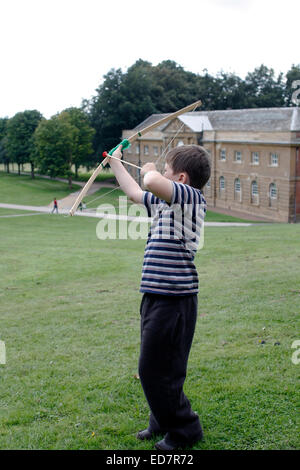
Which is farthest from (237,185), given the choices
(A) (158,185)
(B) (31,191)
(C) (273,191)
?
(A) (158,185)

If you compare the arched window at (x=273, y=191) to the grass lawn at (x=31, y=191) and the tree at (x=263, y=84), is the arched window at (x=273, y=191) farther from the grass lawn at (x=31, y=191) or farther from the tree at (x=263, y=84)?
the tree at (x=263, y=84)

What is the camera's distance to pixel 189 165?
11.9 feet

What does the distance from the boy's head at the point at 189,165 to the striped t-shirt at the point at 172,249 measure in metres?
0.11

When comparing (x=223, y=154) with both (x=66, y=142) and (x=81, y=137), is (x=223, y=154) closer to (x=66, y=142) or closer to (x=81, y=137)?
(x=81, y=137)

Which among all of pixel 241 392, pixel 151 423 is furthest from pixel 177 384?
pixel 241 392

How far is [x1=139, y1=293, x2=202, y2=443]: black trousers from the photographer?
3.62 m

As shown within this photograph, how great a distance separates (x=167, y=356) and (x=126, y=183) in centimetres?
140

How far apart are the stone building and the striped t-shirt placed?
3794 centimetres

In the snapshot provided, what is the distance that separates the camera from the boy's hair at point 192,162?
364 cm

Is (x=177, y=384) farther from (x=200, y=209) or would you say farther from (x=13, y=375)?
(x=13, y=375)

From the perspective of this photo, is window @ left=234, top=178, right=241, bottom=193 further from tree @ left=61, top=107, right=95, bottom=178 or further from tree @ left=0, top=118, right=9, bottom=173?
tree @ left=0, top=118, right=9, bottom=173

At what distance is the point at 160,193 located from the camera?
3.30 meters

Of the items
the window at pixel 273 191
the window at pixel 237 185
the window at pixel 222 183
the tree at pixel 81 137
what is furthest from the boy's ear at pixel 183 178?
the window at pixel 222 183

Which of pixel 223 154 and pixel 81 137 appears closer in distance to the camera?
pixel 81 137
